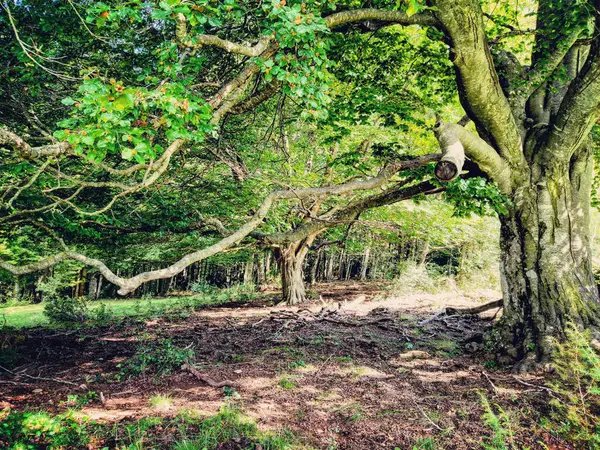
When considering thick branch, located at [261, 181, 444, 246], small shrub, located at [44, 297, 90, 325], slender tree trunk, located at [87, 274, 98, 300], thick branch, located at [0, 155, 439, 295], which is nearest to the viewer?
thick branch, located at [0, 155, 439, 295]

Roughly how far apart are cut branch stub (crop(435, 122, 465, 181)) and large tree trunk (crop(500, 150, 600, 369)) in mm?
1921

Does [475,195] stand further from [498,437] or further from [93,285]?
[93,285]

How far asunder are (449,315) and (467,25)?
7121mm

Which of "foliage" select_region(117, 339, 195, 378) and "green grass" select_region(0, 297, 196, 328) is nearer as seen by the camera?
"foliage" select_region(117, 339, 195, 378)

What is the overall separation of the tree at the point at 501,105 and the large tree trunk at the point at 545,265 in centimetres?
2

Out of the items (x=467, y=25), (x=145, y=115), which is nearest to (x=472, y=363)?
(x=467, y=25)

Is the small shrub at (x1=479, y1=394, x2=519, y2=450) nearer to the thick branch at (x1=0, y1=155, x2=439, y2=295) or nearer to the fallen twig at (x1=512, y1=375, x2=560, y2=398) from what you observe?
the fallen twig at (x1=512, y1=375, x2=560, y2=398)

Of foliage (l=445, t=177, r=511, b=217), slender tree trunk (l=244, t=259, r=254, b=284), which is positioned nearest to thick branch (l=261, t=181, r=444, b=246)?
foliage (l=445, t=177, r=511, b=217)

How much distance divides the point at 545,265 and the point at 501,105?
7.98 feet

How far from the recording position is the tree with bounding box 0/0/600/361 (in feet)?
12.4

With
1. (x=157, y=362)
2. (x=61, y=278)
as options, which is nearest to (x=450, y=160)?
(x=157, y=362)

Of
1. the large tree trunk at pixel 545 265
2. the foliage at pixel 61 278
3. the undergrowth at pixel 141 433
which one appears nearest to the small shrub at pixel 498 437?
the undergrowth at pixel 141 433

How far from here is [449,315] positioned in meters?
9.14

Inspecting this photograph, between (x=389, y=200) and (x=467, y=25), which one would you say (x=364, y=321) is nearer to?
(x=389, y=200)
